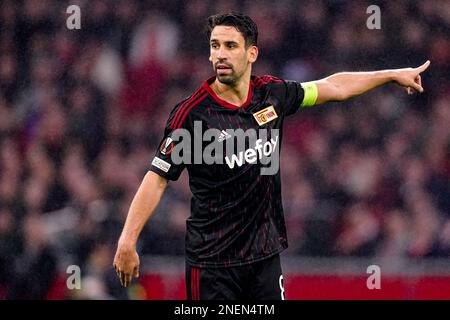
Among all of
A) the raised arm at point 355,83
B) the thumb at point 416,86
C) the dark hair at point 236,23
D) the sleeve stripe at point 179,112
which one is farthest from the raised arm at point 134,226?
the thumb at point 416,86

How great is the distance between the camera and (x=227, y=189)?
489 cm

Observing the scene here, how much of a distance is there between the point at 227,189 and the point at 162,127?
471 cm

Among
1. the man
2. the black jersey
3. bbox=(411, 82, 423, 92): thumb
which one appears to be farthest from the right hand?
bbox=(411, 82, 423, 92): thumb

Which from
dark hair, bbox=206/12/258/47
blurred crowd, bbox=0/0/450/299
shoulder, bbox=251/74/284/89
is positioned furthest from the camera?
blurred crowd, bbox=0/0/450/299

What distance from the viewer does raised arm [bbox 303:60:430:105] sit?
5.31 m

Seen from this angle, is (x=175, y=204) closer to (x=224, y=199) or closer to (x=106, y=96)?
(x=106, y=96)

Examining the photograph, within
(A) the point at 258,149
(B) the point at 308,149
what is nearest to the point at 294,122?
(B) the point at 308,149

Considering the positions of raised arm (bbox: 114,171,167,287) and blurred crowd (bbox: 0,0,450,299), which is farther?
blurred crowd (bbox: 0,0,450,299)

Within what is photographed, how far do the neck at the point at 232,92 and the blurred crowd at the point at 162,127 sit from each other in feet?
10.8

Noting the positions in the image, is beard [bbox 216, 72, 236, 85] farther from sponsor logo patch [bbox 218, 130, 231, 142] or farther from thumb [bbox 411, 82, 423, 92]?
thumb [bbox 411, 82, 423, 92]

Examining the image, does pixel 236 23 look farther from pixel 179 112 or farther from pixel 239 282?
pixel 239 282

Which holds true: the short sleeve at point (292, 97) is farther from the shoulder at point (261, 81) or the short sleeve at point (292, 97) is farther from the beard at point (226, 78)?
the beard at point (226, 78)

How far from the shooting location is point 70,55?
10.1m

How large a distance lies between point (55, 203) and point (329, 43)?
349 centimetres
